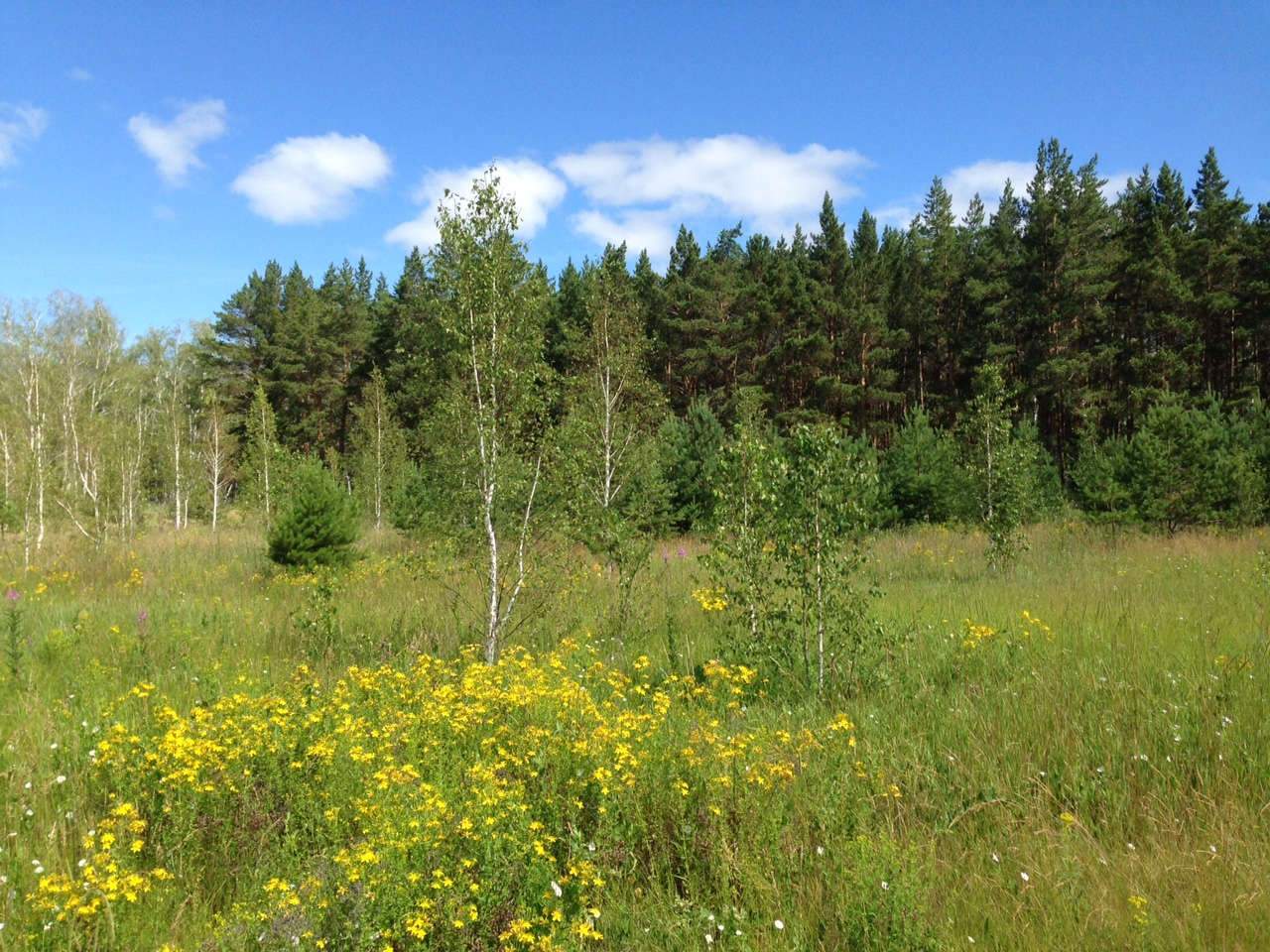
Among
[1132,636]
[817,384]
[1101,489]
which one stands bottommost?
[1132,636]

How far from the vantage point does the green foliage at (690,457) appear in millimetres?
17922

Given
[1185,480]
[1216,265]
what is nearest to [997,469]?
[1185,480]

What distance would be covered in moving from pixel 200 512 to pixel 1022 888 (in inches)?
1546

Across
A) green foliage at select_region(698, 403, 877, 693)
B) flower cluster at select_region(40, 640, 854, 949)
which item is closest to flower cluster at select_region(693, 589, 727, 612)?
green foliage at select_region(698, 403, 877, 693)

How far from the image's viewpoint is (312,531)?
12102 mm

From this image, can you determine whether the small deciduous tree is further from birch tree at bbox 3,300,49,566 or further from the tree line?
birch tree at bbox 3,300,49,566

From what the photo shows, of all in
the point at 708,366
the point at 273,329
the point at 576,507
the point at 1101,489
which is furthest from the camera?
the point at 273,329

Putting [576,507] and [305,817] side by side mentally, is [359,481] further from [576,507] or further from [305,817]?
[305,817]

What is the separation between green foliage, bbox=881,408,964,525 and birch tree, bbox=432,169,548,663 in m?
14.6

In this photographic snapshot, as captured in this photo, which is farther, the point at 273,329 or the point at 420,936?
the point at 273,329

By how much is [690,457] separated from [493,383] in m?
12.6

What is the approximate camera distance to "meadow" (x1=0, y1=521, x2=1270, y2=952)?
2.66 m

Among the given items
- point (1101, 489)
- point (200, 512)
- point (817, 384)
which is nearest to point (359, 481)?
point (200, 512)

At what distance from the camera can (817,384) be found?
96.9 ft
